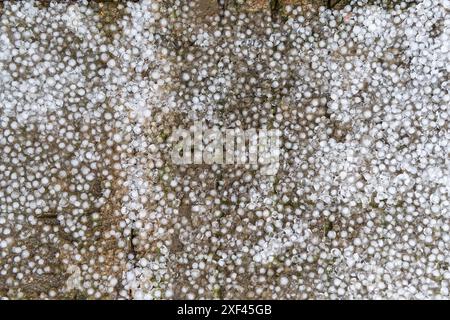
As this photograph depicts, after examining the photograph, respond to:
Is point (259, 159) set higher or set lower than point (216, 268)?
higher

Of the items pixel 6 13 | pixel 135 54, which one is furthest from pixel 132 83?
pixel 6 13

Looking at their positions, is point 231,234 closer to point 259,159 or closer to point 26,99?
point 259,159
